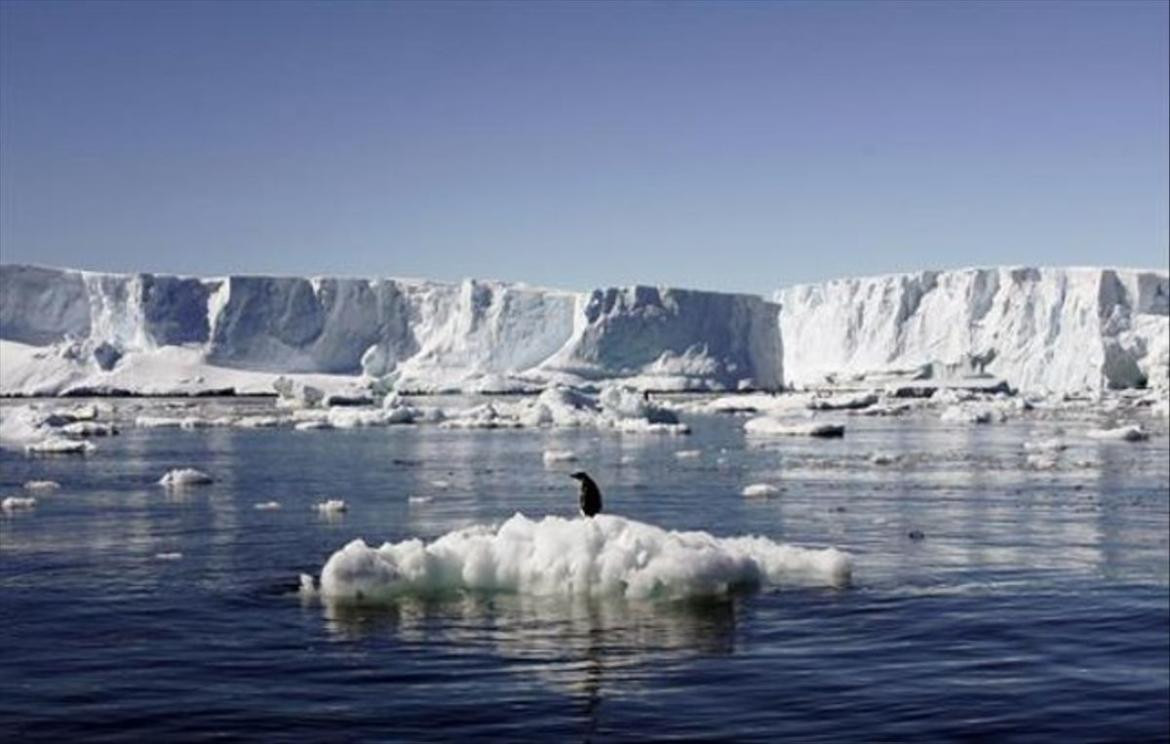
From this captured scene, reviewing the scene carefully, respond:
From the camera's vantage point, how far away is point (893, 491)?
29.4 m

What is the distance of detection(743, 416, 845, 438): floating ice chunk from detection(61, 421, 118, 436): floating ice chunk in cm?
2401

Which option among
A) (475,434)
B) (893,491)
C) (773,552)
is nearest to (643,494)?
(893,491)

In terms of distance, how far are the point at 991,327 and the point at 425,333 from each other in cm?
4776

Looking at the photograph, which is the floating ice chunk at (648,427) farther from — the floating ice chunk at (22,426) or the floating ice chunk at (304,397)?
the floating ice chunk at (304,397)

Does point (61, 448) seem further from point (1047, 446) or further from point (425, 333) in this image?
point (425, 333)

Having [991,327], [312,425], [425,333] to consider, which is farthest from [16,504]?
[991,327]

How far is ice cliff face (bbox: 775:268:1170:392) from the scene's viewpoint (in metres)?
112

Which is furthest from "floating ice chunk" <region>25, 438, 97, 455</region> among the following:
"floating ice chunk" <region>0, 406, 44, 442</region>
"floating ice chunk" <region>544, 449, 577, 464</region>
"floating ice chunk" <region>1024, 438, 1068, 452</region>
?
"floating ice chunk" <region>1024, 438, 1068, 452</region>

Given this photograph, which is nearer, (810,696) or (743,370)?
(810,696)

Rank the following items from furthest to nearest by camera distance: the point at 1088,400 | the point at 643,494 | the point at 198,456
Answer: the point at 1088,400, the point at 198,456, the point at 643,494

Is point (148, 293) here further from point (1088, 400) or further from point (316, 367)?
point (1088, 400)

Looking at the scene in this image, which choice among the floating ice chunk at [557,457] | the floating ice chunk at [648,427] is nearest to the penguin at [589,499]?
the floating ice chunk at [557,457]

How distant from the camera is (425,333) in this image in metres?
130

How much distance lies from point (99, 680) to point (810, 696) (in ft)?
17.0
